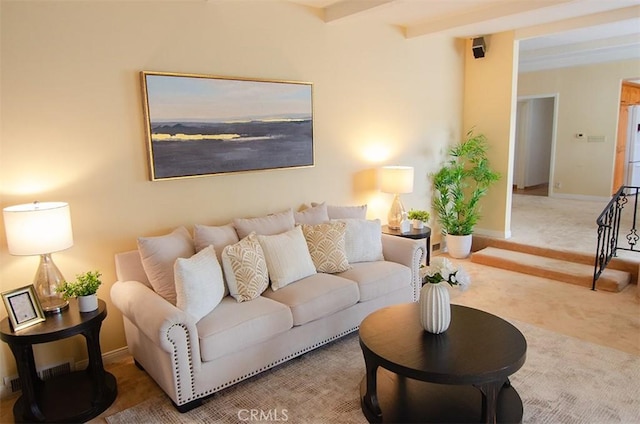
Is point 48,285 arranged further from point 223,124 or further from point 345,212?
point 345,212

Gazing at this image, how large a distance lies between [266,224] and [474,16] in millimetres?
3087

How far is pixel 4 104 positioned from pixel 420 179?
4.36 meters

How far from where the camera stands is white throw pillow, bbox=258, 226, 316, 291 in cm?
320

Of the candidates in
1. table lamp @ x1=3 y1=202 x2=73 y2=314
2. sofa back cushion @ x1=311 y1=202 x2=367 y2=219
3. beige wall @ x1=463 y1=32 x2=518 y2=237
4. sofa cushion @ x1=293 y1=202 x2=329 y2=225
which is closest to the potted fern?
beige wall @ x1=463 y1=32 x2=518 y2=237

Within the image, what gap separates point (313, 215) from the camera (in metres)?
3.95

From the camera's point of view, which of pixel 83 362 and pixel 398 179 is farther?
pixel 398 179

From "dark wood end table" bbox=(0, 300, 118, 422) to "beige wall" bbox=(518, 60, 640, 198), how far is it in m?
8.62

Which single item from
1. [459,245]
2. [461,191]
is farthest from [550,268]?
[461,191]

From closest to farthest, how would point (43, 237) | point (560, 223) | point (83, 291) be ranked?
point (43, 237), point (83, 291), point (560, 223)

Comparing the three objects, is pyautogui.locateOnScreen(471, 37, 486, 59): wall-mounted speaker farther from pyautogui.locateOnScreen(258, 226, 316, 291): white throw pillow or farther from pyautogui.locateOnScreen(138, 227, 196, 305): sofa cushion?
pyautogui.locateOnScreen(138, 227, 196, 305): sofa cushion

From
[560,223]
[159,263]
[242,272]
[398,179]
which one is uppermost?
[398,179]

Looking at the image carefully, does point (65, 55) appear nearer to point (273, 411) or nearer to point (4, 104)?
point (4, 104)

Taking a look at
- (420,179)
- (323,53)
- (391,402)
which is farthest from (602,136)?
(391,402)

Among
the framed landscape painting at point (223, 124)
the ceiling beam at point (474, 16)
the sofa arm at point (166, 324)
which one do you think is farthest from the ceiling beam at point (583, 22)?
the sofa arm at point (166, 324)
